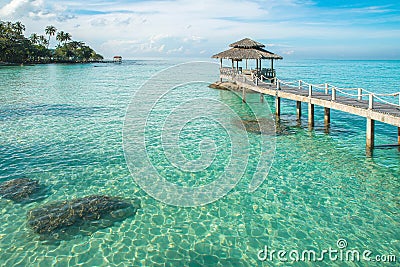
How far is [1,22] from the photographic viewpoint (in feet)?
340

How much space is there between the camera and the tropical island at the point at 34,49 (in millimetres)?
91938

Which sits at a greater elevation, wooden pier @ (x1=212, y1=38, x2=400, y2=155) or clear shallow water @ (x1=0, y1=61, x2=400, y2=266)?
wooden pier @ (x1=212, y1=38, x2=400, y2=155)

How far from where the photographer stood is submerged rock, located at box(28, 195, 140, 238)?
27.3ft

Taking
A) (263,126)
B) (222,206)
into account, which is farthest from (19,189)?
(263,126)

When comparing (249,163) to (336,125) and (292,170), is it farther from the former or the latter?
(336,125)

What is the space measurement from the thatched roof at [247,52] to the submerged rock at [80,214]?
79.6 feet

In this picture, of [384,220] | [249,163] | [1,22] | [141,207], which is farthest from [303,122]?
[1,22]

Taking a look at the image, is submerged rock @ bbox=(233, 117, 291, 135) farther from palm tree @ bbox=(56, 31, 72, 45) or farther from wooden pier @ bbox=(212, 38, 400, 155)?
palm tree @ bbox=(56, 31, 72, 45)

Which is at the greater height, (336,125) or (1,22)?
(1,22)

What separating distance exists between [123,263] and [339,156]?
10.3m

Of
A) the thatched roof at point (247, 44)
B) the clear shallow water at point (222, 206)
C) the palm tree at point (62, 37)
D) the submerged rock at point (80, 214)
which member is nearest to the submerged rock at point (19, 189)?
the clear shallow water at point (222, 206)

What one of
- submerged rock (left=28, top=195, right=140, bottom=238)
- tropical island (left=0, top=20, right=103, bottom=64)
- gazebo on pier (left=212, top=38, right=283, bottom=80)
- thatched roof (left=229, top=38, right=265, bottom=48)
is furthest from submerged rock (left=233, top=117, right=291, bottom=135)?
tropical island (left=0, top=20, right=103, bottom=64)

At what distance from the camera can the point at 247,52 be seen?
3247 centimetres

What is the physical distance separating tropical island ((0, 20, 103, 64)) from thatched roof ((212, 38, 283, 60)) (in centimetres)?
7787
